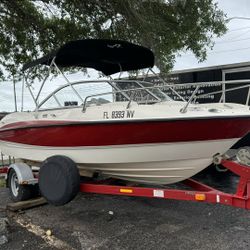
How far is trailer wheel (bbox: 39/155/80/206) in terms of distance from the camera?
5.02 meters

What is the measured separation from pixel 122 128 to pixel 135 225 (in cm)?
143

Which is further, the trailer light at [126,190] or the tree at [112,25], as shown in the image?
the tree at [112,25]

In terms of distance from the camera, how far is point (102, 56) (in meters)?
6.64

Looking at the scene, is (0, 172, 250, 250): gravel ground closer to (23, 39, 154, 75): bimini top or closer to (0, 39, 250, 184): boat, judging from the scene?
(0, 39, 250, 184): boat

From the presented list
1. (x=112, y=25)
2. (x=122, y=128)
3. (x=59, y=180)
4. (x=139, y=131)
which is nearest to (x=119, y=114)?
(x=122, y=128)

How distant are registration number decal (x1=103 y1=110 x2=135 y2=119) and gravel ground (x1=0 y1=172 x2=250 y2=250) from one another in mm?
1450

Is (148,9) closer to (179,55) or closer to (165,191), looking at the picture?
(179,55)

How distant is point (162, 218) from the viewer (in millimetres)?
5672

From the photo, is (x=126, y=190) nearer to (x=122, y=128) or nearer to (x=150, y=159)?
(x=150, y=159)

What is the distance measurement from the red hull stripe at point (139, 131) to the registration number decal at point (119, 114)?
0.37ft

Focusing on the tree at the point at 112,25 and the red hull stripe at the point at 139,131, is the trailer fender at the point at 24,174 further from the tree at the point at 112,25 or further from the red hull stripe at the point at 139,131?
the tree at the point at 112,25

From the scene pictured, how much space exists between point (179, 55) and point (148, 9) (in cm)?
196

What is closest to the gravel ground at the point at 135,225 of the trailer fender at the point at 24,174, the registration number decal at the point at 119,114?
the trailer fender at the point at 24,174

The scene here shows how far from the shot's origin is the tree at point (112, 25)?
929 cm
